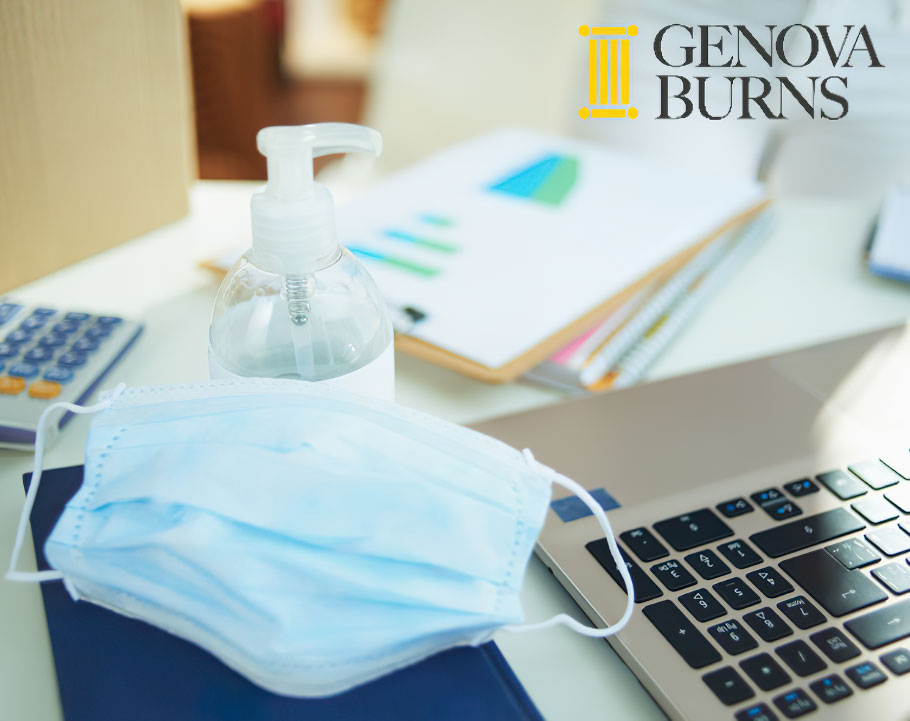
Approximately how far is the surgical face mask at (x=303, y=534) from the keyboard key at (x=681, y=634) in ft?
0.05

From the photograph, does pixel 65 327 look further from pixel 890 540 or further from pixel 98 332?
pixel 890 540

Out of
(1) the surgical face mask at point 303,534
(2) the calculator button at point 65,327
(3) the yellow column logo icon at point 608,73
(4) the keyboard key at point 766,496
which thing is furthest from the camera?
(3) the yellow column logo icon at point 608,73

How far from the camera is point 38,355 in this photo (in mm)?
451

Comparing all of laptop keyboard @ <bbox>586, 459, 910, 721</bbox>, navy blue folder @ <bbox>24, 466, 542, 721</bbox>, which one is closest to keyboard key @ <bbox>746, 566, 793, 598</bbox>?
laptop keyboard @ <bbox>586, 459, 910, 721</bbox>

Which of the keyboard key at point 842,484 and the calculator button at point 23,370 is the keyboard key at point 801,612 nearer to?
the keyboard key at point 842,484

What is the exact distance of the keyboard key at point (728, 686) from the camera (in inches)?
11.2

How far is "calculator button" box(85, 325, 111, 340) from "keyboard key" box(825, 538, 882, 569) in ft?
1.37

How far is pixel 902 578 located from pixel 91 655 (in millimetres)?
330

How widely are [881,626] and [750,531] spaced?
64mm

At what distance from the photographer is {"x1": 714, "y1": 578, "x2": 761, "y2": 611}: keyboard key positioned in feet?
1.05

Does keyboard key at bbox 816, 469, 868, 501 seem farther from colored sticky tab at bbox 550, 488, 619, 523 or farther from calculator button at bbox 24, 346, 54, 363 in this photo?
calculator button at bbox 24, 346, 54, 363

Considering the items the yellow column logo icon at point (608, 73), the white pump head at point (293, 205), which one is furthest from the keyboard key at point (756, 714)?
the yellow column logo icon at point (608, 73)

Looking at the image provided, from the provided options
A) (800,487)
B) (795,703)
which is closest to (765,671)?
(795,703)

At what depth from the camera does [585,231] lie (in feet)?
2.02
